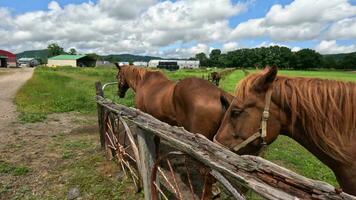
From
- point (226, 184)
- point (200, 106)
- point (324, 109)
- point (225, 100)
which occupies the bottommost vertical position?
point (226, 184)

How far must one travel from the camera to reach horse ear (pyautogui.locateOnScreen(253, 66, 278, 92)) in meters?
2.61

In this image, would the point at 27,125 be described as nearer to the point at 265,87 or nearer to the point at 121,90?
the point at 121,90

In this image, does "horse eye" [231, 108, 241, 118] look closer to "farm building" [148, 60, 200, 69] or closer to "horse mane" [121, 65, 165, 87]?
"horse mane" [121, 65, 165, 87]

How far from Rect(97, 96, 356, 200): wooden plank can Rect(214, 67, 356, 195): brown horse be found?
37 centimetres

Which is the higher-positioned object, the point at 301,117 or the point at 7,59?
the point at 7,59

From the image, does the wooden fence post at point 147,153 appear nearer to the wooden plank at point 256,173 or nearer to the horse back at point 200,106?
the wooden plank at point 256,173

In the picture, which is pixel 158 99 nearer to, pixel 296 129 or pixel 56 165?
pixel 56 165

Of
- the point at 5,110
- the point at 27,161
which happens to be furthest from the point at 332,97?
the point at 5,110

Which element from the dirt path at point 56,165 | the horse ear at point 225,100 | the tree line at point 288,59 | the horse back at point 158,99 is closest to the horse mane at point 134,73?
the horse back at point 158,99

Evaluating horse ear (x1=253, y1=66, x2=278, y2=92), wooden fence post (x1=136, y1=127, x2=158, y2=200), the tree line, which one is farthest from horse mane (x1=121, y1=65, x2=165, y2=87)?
the tree line

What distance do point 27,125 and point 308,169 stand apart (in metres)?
8.19

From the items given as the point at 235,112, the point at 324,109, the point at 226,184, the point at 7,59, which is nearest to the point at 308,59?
the point at 7,59

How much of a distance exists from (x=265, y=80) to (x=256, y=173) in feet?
2.92

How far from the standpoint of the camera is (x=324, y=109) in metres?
2.46
